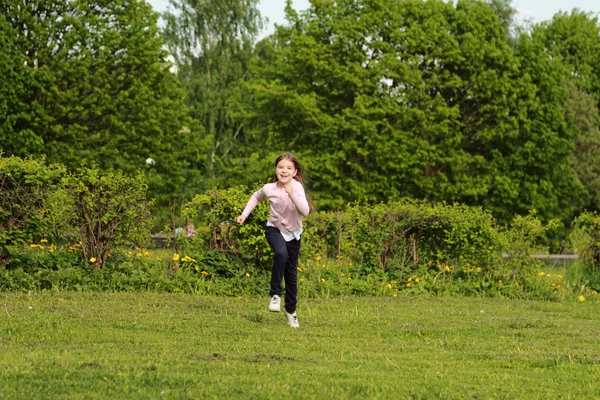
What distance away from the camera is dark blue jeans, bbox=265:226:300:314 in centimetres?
934

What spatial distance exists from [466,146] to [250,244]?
24.1 meters

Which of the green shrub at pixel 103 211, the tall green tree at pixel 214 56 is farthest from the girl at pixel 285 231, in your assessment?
the tall green tree at pixel 214 56

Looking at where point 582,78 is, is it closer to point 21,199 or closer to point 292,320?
point 21,199

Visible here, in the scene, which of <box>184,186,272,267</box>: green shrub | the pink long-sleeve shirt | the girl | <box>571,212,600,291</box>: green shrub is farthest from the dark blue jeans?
<box>571,212,600,291</box>: green shrub

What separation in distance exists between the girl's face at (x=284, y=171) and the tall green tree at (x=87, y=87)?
21275 millimetres

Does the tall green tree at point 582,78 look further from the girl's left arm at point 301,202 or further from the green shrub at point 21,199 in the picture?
the girl's left arm at point 301,202

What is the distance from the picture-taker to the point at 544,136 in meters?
34.5

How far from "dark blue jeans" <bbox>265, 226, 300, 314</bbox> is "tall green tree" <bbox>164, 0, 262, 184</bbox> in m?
37.0

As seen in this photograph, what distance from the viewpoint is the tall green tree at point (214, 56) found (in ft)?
154

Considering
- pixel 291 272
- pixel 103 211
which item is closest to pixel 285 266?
pixel 291 272

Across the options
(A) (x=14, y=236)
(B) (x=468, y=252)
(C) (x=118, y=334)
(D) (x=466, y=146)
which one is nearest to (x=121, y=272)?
(A) (x=14, y=236)

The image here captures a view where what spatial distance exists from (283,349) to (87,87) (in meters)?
24.8

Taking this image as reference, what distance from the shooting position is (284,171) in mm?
9336

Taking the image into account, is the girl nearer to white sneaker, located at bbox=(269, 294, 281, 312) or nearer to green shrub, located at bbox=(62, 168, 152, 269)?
white sneaker, located at bbox=(269, 294, 281, 312)
